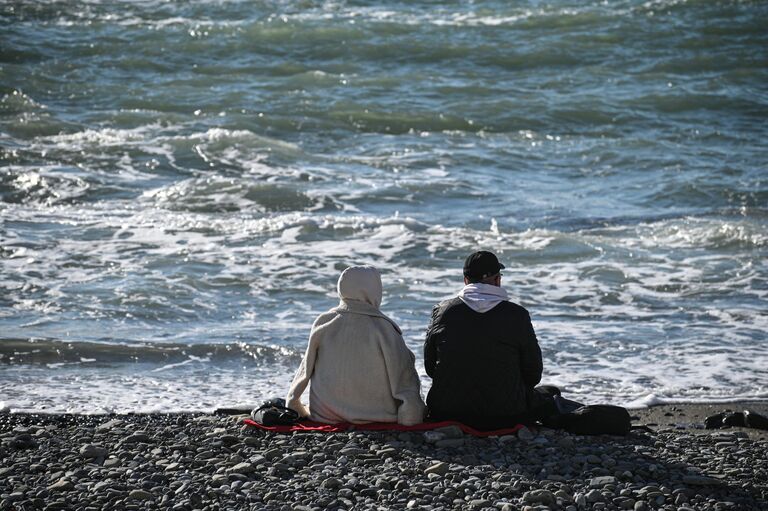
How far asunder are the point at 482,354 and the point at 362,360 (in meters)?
0.65

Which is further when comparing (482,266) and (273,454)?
(482,266)

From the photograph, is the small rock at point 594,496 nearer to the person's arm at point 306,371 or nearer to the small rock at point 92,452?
the person's arm at point 306,371

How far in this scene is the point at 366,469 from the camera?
525 centimetres

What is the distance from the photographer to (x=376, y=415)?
596cm

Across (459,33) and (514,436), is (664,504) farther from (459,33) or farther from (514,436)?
(459,33)

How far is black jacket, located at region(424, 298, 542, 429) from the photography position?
576 centimetres

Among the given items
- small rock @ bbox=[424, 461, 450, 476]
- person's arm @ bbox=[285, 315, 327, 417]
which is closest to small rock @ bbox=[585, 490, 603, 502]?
small rock @ bbox=[424, 461, 450, 476]

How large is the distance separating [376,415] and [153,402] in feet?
5.80

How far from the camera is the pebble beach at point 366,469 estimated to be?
4.79 meters

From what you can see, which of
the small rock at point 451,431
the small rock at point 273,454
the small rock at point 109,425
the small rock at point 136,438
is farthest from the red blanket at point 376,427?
the small rock at point 109,425

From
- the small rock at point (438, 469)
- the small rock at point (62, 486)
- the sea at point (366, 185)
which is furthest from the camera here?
the sea at point (366, 185)

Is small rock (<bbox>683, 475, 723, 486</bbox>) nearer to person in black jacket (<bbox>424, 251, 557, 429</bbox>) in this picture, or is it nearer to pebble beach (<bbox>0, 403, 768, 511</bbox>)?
pebble beach (<bbox>0, 403, 768, 511</bbox>)

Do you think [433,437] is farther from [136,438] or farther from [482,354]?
[136,438]

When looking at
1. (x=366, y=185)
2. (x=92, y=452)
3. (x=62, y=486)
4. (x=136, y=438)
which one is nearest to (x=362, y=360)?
(x=136, y=438)
